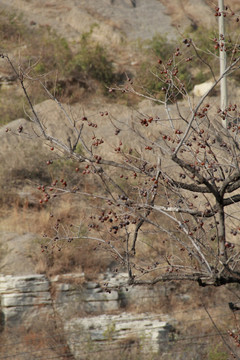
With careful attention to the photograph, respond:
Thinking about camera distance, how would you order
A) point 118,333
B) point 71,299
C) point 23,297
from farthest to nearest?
point 71,299 < point 23,297 < point 118,333

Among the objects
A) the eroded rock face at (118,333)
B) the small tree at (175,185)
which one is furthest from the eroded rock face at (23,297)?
the small tree at (175,185)

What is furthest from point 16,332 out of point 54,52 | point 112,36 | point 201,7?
point 201,7

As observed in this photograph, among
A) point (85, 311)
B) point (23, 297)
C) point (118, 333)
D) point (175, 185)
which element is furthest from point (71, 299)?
point (175, 185)

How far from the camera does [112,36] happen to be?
2292 centimetres

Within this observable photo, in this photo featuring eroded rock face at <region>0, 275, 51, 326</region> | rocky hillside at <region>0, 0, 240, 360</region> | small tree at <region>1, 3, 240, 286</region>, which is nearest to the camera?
small tree at <region>1, 3, 240, 286</region>

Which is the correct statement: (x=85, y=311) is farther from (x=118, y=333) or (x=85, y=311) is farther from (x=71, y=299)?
(x=118, y=333)

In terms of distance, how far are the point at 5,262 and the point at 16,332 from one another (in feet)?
5.04

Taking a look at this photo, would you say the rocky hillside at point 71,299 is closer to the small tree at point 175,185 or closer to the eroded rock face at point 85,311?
the eroded rock face at point 85,311

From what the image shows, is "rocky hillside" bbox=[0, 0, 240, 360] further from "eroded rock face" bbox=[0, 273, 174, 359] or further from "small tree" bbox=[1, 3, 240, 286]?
"small tree" bbox=[1, 3, 240, 286]

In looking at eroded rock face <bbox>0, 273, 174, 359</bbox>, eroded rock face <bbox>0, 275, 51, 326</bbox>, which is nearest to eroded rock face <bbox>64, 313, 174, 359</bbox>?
eroded rock face <bbox>0, 273, 174, 359</bbox>

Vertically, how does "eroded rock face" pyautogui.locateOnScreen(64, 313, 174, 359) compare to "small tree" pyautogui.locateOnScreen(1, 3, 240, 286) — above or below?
below

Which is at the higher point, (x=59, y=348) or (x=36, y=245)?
(x=36, y=245)

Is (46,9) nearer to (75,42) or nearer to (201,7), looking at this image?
(75,42)

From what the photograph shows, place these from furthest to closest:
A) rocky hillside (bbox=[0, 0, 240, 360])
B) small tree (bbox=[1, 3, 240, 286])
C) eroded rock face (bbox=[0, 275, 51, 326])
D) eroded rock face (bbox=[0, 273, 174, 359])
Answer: eroded rock face (bbox=[0, 275, 51, 326]) < eroded rock face (bbox=[0, 273, 174, 359]) < rocky hillside (bbox=[0, 0, 240, 360]) < small tree (bbox=[1, 3, 240, 286])
